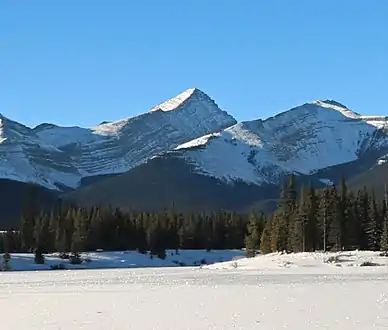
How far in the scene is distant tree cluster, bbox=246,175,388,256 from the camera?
10556cm

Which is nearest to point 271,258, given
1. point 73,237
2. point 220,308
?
point 73,237

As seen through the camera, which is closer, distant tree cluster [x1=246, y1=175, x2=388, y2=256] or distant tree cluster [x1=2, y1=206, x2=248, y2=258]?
distant tree cluster [x1=246, y1=175, x2=388, y2=256]

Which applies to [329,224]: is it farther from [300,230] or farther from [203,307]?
[203,307]

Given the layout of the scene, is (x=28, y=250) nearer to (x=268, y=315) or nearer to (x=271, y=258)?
(x=271, y=258)

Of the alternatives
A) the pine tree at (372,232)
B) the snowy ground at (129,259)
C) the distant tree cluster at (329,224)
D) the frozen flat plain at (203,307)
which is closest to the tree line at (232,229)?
the distant tree cluster at (329,224)

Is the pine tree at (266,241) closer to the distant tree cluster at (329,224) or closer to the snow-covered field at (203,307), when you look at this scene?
the distant tree cluster at (329,224)

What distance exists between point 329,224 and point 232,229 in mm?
54306

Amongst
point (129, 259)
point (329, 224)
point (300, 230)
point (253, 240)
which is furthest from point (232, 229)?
point (329, 224)

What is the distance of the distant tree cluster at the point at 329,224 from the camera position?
106 m

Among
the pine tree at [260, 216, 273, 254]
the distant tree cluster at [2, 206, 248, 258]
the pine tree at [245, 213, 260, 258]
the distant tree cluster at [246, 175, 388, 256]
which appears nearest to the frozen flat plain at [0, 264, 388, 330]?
the distant tree cluster at [246, 175, 388, 256]

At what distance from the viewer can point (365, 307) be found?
3419 centimetres

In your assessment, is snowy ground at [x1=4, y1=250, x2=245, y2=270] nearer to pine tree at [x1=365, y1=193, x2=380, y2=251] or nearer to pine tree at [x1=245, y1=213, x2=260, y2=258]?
pine tree at [x1=245, y1=213, x2=260, y2=258]

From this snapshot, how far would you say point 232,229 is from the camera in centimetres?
15875

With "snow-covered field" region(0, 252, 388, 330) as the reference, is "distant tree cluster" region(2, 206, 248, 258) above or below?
above
